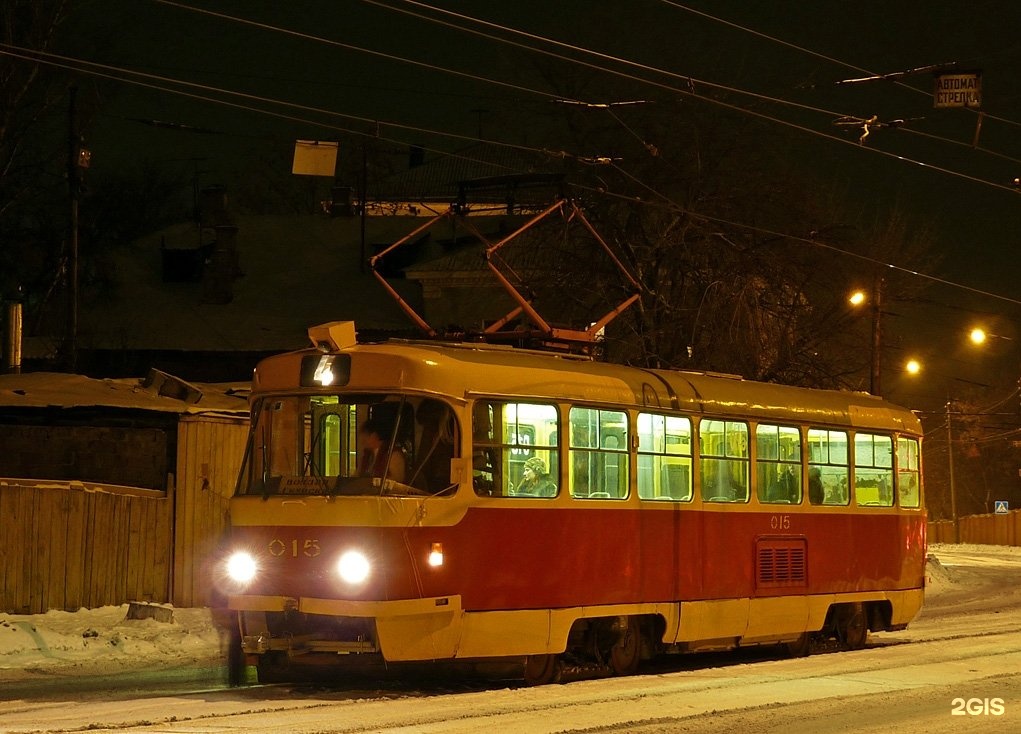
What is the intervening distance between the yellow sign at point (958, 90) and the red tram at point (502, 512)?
18.7 feet

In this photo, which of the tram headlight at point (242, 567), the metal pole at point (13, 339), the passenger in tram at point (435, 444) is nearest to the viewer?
the passenger in tram at point (435, 444)

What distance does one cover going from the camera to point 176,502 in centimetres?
1947

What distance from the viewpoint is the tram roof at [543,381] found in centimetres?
1251

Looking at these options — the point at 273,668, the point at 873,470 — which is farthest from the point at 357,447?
the point at 873,470

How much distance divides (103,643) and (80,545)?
2237 millimetres

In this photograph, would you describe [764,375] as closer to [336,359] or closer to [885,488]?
[885,488]

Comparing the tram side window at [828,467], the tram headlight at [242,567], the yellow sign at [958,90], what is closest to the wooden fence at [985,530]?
the yellow sign at [958,90]

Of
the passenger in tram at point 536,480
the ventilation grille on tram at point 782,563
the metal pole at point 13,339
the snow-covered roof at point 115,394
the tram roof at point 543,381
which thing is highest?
Answer: the metal pole at point 13,339

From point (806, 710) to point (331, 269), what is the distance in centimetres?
3372

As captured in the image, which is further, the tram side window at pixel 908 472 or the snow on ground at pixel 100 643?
the tram side window at pixel 908 472

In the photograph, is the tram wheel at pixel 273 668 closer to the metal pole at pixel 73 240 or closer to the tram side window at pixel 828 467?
the tram side window at pixel 828 467

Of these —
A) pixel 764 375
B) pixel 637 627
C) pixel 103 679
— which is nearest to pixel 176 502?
pixel 103 679

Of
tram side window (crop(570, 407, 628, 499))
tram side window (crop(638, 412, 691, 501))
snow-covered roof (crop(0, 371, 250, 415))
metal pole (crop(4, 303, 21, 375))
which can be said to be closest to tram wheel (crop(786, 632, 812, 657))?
tram side window (crop(638, 412, 691, 501))

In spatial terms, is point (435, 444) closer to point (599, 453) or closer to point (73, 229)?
point (599, 453)
